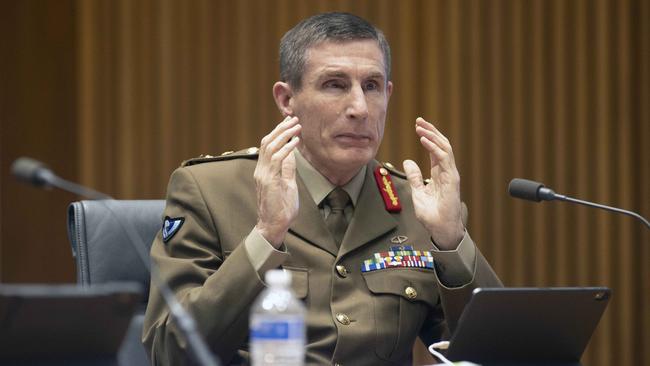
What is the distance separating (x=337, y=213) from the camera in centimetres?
264

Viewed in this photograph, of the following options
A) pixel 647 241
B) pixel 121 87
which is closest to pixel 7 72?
pixel 121 87

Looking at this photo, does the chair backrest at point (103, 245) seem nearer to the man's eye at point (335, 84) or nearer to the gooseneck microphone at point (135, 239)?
the gooseneck microphone at point (135, 239)

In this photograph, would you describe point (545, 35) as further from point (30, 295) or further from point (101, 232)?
point (30, 295)

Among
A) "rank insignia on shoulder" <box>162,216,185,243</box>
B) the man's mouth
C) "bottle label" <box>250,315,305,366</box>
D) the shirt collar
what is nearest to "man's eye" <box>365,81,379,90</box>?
the man's mouth

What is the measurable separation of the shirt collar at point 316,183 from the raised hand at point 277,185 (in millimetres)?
270

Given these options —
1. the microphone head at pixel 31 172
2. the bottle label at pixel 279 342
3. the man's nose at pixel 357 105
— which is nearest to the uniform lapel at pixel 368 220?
the man's nose at pixel 357 105

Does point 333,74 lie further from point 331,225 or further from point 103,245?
point 103,245

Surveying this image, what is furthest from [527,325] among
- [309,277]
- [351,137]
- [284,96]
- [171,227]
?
[284,96]

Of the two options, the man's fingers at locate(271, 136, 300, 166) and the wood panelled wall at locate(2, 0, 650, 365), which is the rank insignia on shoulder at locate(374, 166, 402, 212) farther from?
the wood panelled wall at locate(2, 0, 650, 365)

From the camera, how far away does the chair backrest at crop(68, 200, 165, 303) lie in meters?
2.53

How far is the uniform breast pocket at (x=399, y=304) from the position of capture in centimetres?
247

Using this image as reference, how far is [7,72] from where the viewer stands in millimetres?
4102

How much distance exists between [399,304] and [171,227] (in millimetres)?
591

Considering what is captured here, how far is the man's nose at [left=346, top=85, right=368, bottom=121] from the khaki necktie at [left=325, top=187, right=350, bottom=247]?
0.72 feet
